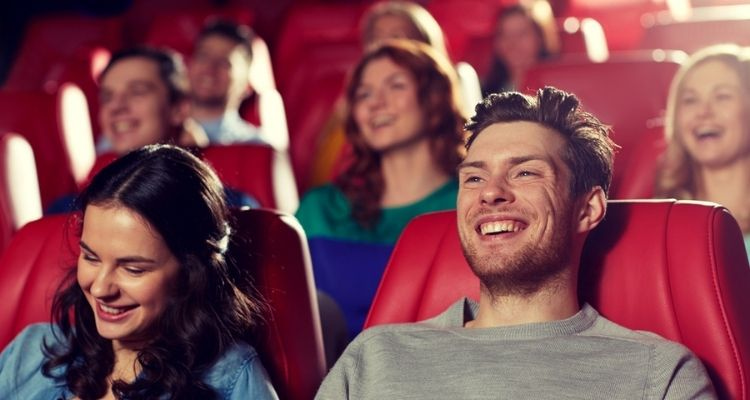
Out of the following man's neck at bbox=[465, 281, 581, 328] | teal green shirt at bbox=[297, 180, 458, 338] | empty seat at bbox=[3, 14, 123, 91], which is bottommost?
teal green shirt at bbox=[297, 180, 458, 338]

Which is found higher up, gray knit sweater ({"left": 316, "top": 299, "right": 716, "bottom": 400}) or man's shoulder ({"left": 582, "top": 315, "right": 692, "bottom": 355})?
man's shoulder ({"left": 582, "top": 315, "right": 692, "bottom": 355})

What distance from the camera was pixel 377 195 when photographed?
296 centimetres

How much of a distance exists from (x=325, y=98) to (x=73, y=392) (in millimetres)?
2292

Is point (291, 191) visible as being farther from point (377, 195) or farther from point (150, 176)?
point (150, 176)

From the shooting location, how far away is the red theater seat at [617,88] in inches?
134

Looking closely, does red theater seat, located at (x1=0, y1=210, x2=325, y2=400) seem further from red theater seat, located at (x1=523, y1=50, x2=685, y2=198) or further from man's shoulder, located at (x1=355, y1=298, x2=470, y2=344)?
red theater seat, located at (x1=523, y1=50, x2=685, y2=198)

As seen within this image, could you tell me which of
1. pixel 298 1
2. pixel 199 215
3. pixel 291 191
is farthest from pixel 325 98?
pixel 298 1

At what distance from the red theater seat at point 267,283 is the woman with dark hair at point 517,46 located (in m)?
2.50

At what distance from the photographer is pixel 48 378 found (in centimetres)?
204

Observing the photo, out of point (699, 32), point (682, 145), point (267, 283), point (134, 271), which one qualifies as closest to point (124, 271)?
point (134, 271)

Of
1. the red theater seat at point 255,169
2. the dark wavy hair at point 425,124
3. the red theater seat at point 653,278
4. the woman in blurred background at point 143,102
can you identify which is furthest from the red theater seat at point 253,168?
the red theater seat at point 653,278

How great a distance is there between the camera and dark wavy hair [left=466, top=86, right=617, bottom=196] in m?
1.93

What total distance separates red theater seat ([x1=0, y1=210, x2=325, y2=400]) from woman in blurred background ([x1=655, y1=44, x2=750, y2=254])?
0.99m

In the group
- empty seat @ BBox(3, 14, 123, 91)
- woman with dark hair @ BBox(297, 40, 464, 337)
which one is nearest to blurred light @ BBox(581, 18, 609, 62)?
woman with dark hair @ BBox(297, 40, 464, 337)
